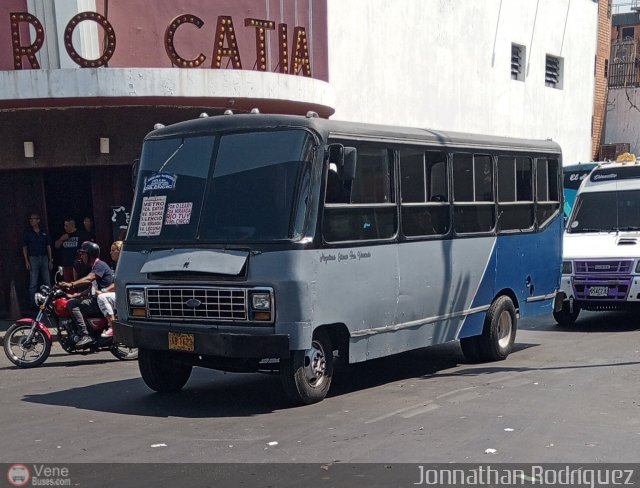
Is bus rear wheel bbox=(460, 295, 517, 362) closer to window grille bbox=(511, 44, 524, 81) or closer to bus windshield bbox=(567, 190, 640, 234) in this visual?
bus windshield bbox=(567, 190, 640, 234)

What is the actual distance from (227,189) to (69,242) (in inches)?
380

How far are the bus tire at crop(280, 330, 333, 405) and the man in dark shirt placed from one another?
9727 millimetres

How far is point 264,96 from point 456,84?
931 cm

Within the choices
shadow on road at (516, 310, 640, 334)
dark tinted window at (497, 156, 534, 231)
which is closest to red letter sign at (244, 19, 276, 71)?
dark tinted window at (497, 156, 534, 231)

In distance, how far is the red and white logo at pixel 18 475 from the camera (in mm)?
6465

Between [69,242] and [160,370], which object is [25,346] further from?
[69,242]

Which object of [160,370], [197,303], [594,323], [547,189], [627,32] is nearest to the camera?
[197,303]

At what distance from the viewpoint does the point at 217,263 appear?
8.58m

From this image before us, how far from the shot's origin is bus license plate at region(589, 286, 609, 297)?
14430 mm

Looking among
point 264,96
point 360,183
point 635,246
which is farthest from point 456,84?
point 360,183

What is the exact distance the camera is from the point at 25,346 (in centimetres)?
1216

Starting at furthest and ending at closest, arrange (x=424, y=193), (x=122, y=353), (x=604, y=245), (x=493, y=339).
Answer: (x=604, y=245)
(x=122, y=353)
(x=493, y=339)
(x=424, y=193)

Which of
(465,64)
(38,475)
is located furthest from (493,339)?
(465,64)

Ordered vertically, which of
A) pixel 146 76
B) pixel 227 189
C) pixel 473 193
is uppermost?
pixel 146 76
